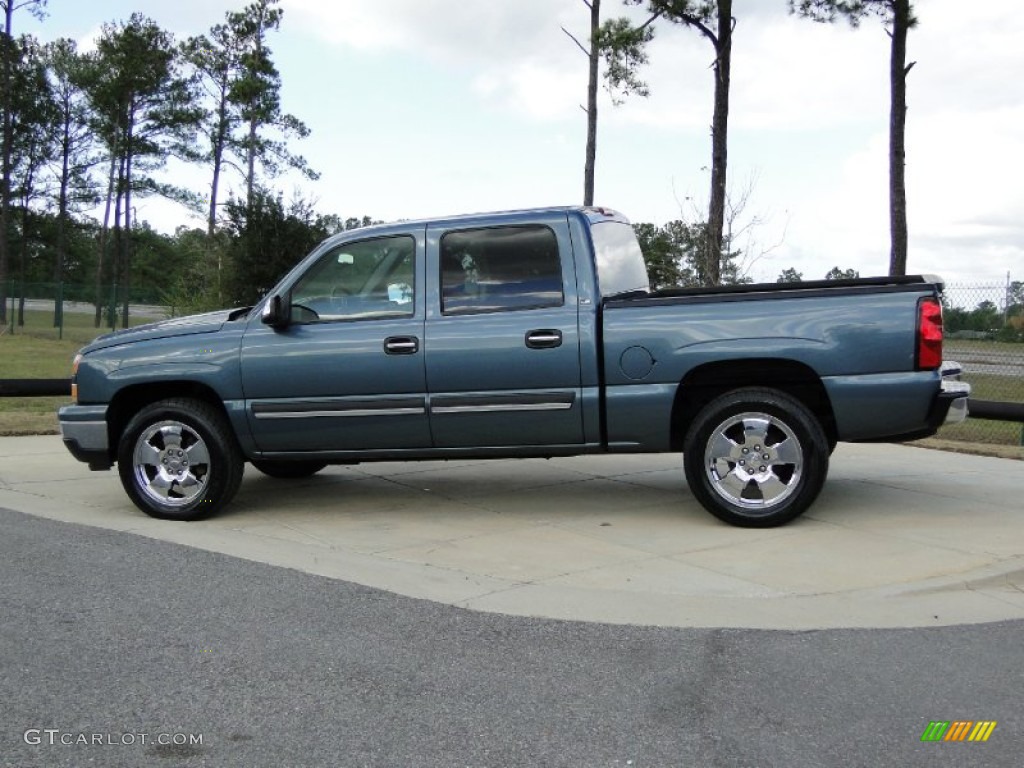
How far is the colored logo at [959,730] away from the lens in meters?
3.46

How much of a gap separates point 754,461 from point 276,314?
10.6 feet

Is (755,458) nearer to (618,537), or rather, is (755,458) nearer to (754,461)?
(754,461)

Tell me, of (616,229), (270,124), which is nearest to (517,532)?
(616,229)

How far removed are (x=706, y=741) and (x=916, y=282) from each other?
3.75 m

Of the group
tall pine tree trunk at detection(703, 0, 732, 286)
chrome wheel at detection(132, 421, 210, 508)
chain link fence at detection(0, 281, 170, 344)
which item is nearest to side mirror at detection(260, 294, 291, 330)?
chrome wheel at detection(132, 421, 210, 508)

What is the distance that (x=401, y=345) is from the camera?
658 cm

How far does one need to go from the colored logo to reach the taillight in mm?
2890

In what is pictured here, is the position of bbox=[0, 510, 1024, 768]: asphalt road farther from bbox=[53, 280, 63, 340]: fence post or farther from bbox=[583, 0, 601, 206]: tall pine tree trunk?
bbox=[53, 280, 63, 340]: fence post

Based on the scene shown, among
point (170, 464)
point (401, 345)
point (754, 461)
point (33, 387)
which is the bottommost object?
point (170, 464)

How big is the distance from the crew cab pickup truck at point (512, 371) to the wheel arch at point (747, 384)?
16 mm

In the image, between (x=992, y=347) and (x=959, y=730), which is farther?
(x=992, y=347)

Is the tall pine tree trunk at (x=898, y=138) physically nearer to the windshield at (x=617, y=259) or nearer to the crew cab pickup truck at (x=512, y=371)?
the windshield at (x=617, y=259)

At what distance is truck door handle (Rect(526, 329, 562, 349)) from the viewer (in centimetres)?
641

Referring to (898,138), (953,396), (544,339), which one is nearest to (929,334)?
(953,396)
